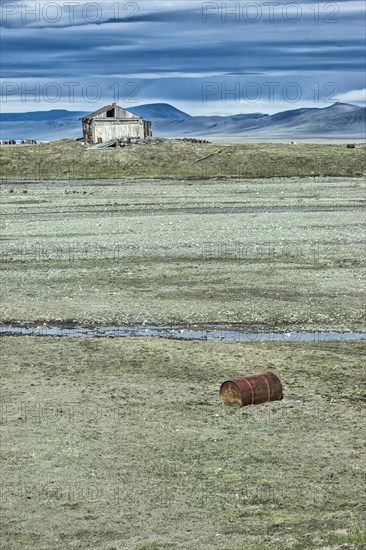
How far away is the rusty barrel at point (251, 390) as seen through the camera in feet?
53.0

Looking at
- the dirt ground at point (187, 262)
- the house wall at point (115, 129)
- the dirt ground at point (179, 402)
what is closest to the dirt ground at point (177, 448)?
the dirt ground at point (179, 402)

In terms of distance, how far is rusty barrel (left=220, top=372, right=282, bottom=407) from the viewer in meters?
16.2

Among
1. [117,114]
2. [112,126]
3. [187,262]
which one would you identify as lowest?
[187,262]

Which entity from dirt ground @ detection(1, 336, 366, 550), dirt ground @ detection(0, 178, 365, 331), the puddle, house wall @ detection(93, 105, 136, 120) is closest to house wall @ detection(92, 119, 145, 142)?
house wall @ detection(93, 105, 136, 120)

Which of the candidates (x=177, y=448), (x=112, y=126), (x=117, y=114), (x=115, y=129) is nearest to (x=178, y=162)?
(x=115, y=129)

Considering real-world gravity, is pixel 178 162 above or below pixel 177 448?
above

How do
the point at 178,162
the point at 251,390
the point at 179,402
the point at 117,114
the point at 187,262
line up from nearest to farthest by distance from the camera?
the point at 251,390 < the point at 179,402 < the point at 187,262 < the point at 178,162 < the point at 117,114

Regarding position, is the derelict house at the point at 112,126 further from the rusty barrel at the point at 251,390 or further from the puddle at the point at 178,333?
the rusty barrel at the point at 251,390

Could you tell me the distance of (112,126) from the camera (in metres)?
99.8

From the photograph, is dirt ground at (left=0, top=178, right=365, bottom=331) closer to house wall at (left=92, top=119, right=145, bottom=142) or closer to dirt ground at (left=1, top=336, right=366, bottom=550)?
dirt ground at (left=1, top=336, right=366, bottom=550)

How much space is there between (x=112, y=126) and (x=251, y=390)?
85411mm

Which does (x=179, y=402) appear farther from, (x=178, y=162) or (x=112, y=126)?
(x=112, y=126)

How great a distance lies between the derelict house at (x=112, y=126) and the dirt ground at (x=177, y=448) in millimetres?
80434

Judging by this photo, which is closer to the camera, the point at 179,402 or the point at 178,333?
the point at 179,402
